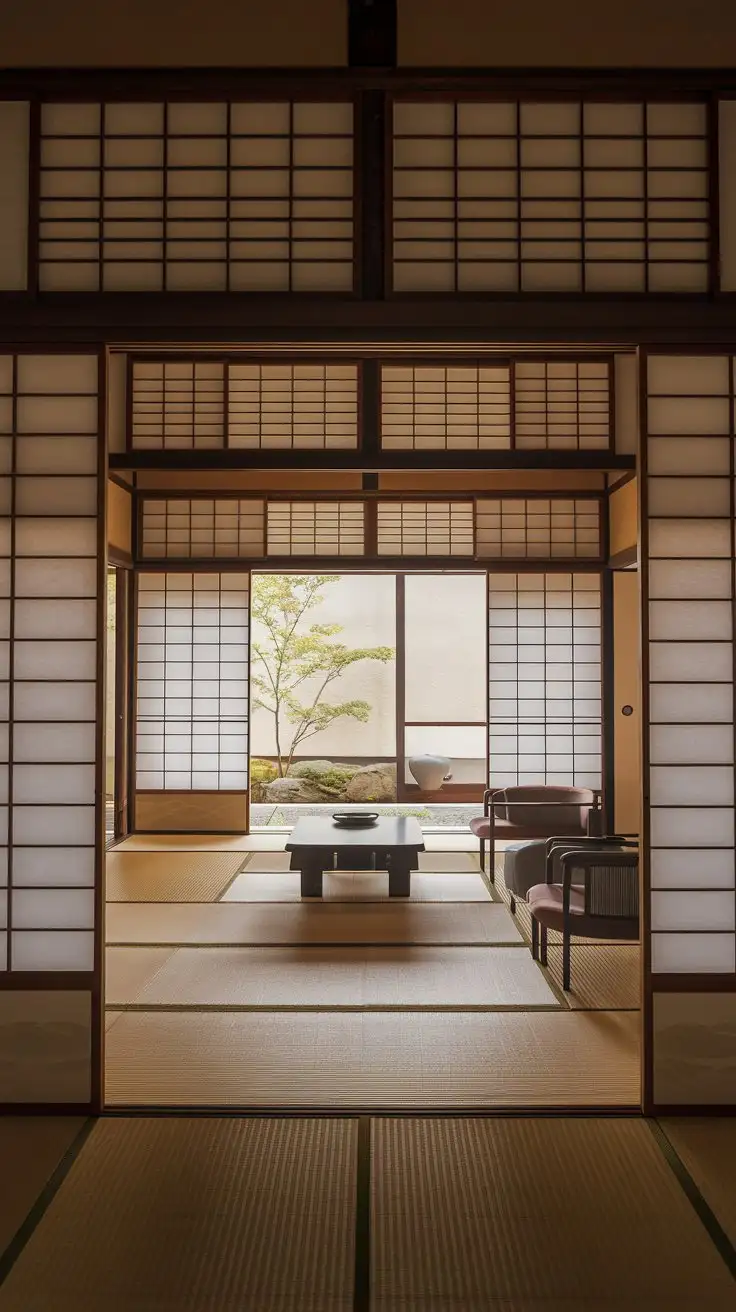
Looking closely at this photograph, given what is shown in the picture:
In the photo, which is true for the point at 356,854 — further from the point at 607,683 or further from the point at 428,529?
the point at 428,529

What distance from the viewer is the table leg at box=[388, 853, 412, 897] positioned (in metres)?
5.09

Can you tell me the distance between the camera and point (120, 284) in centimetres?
276

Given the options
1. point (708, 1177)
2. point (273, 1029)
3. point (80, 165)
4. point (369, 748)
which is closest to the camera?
point (708, 1177)

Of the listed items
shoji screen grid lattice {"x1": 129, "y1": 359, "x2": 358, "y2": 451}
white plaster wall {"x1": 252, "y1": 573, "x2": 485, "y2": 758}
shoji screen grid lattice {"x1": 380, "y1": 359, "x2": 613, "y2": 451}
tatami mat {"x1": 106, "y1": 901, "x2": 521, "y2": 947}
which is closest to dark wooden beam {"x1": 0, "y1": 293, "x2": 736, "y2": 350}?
tatami mat {"x1": 106, "y1": 901, "x2": 521, "y2": 947}

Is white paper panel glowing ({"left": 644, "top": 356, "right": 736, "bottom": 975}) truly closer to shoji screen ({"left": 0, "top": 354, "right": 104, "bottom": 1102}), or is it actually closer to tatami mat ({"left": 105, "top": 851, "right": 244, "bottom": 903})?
shoji screen ({"left": 0, "top": 354, "right": 104, "bottom": 1102})

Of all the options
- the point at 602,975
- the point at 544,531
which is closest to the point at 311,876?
the point at 602,975

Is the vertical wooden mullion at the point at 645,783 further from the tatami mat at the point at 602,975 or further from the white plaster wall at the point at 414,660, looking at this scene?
the white plaster wall at the point at 414,660

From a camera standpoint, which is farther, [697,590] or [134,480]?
[134,480]

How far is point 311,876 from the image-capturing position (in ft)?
16.8

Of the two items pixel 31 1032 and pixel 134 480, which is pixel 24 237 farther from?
pixel 134 480

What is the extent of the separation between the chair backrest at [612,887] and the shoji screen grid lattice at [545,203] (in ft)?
7.11

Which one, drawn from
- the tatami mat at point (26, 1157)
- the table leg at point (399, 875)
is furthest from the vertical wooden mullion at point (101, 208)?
the table leg at point (399, 875)
